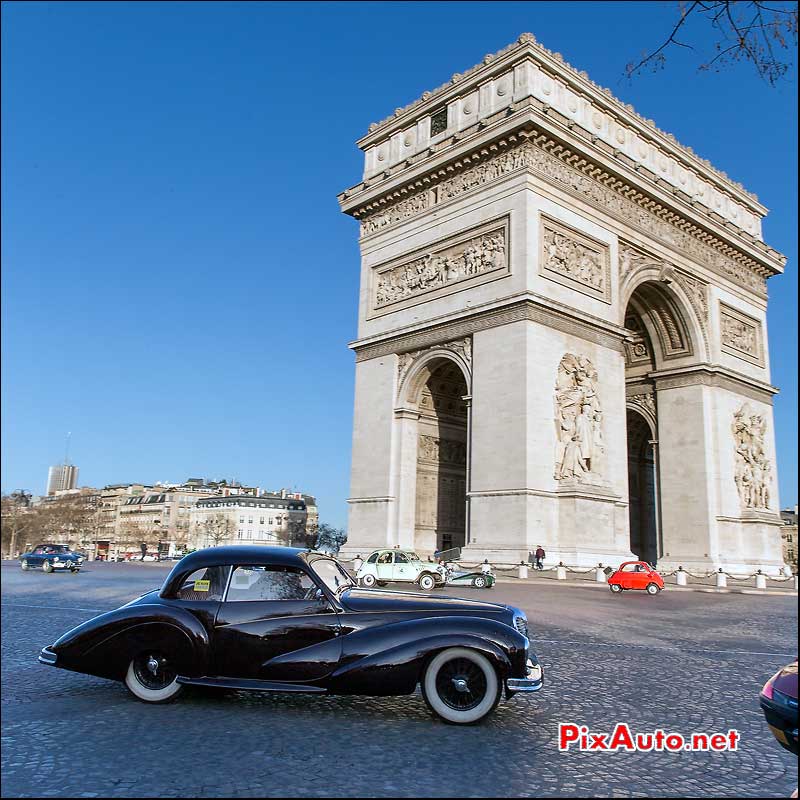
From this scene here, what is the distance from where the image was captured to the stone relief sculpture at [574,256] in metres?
26.2

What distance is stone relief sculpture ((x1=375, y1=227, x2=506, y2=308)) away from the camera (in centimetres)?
2641

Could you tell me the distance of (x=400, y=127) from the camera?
31.3 metres

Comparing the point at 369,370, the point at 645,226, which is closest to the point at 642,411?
the point at 645,226

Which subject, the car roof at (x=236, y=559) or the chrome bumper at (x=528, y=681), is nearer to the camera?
the chrome bumper at (x=528, y=681)

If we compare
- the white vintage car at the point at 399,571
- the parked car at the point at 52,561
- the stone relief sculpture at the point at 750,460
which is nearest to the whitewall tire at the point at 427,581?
the white vintage car at the point at 399,571

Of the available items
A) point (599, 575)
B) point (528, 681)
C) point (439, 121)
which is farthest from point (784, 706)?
point (439, 121)

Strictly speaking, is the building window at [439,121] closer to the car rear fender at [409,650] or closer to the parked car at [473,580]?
the parked car at [473,580]

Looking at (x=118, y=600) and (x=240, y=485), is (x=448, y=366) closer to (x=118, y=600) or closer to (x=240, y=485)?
(x=118, y=600)

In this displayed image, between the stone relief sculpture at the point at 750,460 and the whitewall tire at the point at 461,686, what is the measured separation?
29.5m

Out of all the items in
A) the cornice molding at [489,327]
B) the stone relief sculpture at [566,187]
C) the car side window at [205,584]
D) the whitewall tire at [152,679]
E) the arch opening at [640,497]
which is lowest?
the whitewall tire at [152,679]

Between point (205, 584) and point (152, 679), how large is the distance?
0.72m

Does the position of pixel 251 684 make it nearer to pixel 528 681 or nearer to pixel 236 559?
pixel 236 559

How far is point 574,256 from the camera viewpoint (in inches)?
1065

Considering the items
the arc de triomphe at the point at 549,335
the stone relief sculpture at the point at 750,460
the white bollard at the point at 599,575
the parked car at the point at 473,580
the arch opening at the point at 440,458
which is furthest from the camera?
the stone relief sculpture at the point at 750,460
